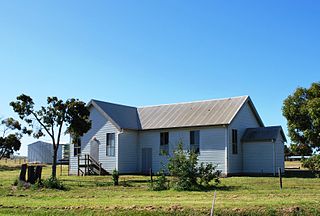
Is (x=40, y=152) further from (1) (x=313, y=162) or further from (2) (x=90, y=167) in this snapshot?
(1) (x=313, y=162)

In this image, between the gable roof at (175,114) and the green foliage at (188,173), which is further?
the gable roof at (175,114)

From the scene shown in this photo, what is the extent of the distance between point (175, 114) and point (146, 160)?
4.91m

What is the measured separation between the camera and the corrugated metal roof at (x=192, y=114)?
116ft

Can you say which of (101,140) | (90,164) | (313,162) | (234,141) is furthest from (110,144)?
(313,162)

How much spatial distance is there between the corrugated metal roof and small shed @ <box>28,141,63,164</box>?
38.5 metres

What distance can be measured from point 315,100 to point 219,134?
801 centimetres

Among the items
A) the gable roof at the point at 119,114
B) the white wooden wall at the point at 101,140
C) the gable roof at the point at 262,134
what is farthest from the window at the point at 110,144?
the gable roof at the point at 262,134

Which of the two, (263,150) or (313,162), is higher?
(263,150)

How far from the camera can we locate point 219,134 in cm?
3459

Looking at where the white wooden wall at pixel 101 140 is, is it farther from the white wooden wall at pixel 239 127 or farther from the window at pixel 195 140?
the white wooden wall at pixel 239 127

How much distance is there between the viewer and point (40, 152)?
254ft

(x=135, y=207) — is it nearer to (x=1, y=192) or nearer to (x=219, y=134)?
(x=1, y=192)

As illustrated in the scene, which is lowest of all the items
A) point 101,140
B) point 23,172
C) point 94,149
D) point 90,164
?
point 23,172

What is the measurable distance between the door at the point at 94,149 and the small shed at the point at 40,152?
3737 cm
